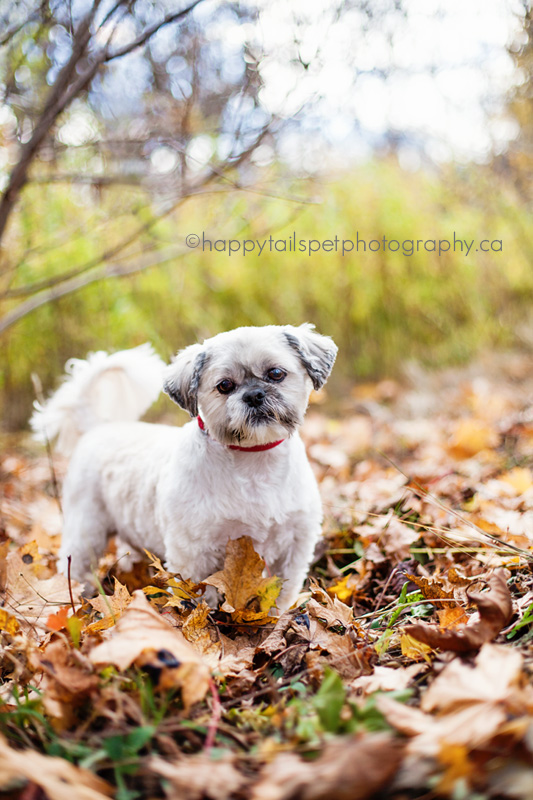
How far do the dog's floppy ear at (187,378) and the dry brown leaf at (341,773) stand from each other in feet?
5.92

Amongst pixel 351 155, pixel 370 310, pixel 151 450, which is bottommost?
pixel 151 450

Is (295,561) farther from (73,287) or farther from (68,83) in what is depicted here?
(73,287)

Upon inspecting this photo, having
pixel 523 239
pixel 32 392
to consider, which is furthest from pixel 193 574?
pixel 523 239

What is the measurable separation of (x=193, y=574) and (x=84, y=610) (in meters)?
0.51

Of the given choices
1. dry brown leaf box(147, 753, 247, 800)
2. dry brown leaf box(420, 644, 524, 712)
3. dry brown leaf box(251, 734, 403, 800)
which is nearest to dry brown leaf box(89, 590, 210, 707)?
dry brown leaf box(147, 753, 247, 800)

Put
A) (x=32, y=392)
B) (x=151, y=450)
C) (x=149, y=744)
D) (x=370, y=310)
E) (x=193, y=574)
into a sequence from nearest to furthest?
(x=149, y=744)
(x=193, y=574)
(x=151, y=450)
(x=32, y=392)
(x=370, y=310)

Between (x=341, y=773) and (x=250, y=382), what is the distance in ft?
5.95

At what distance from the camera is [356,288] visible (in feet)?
27.9

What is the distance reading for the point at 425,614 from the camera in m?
2.34

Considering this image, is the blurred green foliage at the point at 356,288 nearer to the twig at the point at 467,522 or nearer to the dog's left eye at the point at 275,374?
the dog's left eye at the point at 275,374

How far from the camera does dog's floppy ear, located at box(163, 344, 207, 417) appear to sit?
2.90 meters

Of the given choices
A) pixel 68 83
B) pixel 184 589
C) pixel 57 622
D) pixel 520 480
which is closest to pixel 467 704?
pixel 184 589

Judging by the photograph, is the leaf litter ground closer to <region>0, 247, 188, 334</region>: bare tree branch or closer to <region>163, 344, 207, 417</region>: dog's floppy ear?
<region>163, 344, 207, 417</region>: dog's floppy ear

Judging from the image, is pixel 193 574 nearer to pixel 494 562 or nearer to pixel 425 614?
pixel 425 614
